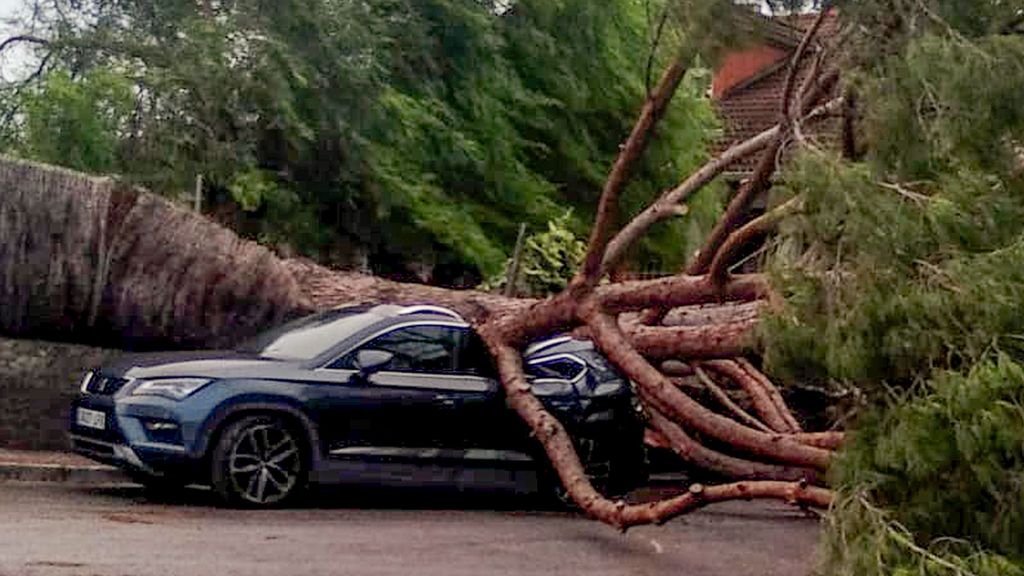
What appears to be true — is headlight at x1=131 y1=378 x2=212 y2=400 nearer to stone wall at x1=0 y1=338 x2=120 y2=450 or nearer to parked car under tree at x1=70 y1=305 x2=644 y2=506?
parked car under tree at x1=70 y1=305 x2=644 y2=506

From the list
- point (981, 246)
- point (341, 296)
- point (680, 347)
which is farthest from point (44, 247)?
point (981, 246)

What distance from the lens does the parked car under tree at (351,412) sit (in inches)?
517

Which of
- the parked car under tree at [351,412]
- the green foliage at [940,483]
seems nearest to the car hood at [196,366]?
the parked car under tree at [351,412]

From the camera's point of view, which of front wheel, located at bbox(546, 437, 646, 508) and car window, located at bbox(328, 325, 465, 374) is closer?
car window, located at bbox(328, 325, 465, 374)

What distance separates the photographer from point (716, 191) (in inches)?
1033

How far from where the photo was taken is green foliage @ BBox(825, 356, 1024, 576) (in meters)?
8.08

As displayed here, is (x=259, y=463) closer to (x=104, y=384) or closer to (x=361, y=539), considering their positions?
(x=104, y=384)

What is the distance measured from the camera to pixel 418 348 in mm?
14344

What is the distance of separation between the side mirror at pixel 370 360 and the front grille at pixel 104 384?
70.6 inches

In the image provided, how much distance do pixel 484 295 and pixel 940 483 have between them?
9836 mm

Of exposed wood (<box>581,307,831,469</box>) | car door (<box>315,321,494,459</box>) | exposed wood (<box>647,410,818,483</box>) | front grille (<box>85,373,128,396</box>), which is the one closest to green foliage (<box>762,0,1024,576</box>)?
exposed wood (<box>581,307,831,469</box>)

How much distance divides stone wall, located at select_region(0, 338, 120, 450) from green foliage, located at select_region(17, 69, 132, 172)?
4576mm

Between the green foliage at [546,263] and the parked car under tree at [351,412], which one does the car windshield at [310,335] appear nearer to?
the parked car under tree at [351,412]

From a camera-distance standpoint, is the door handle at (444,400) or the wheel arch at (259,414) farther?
the door handle at (444,400)
